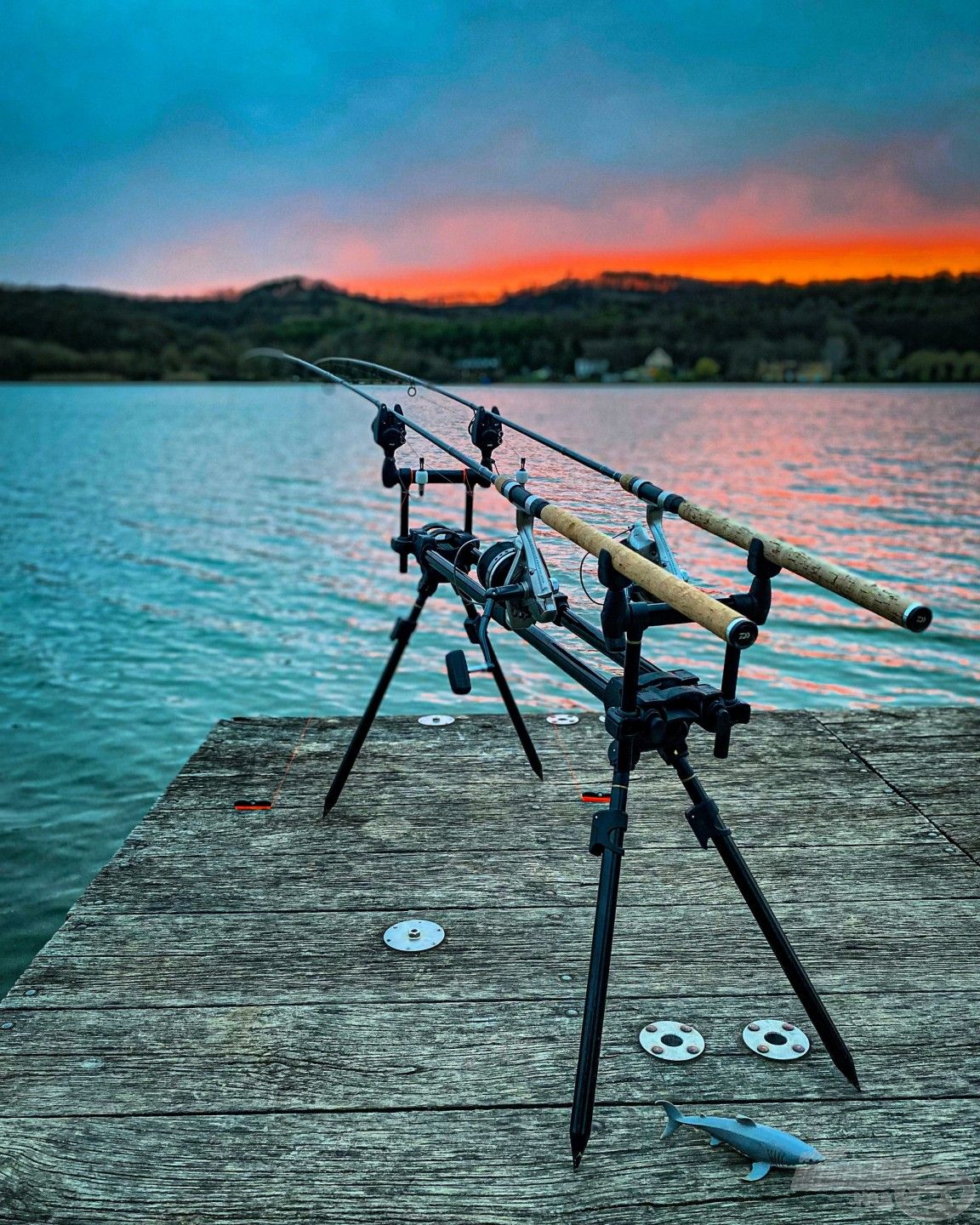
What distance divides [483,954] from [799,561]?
183 centimetres

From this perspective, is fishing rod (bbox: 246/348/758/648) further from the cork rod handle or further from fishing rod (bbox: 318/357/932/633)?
fishing rod (bbox: 318/357/932/633)

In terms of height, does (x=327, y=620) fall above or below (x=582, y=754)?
below

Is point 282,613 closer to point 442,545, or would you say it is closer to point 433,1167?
point 442,545

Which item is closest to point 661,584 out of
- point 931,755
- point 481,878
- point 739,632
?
point 739,632

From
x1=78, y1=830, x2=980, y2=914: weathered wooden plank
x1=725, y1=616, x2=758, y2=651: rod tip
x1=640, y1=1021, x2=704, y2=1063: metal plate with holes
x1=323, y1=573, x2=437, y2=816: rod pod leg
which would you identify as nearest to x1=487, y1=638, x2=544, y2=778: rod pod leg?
x1=323, y1=573, x2=437, y2=816: rod pod leg

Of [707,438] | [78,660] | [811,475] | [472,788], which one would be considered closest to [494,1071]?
[472,788]

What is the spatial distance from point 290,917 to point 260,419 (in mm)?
90565

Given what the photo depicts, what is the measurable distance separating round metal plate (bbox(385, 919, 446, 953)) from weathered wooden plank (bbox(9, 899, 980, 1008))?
4 centimetres

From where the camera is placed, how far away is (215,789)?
4773 millimetres

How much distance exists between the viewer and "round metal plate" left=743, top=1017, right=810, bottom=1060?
2.78 m

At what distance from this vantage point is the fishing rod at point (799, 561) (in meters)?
1.94

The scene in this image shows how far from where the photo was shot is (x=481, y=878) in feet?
12.6

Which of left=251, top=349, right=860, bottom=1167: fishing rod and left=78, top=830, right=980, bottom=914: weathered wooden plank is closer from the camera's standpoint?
left=251, top=349, right=860, bottom=1167: fishing rod

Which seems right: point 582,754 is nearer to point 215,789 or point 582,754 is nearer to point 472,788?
point 472,788
